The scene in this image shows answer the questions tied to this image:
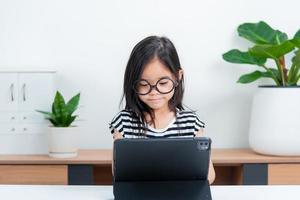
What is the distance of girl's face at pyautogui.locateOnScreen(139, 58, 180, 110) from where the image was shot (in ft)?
5.37

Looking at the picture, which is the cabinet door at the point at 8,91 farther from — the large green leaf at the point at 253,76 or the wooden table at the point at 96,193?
the large green leaf at the point at 253,76

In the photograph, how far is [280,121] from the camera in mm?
2562

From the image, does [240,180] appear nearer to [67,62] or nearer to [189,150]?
[67,62]

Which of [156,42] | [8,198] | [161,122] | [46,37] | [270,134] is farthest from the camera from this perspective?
[46,37]

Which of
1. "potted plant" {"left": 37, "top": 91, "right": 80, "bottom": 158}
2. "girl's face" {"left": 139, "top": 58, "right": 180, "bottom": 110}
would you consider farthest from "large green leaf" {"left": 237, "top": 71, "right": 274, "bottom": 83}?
"girl's face" {"left": 139, "top": 58, "right": 180, "bottom": 110}

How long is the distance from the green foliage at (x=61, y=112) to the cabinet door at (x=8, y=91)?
21 centimetres

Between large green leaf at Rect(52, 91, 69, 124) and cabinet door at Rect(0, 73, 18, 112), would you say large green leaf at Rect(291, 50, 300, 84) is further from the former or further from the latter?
cabinet door at Rect(0, 73, 18, 112)

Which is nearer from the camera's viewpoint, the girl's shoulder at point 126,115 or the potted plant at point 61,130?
the girl's shoulder at point 126,115

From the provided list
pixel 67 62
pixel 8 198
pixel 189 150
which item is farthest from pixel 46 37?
pixel 189 150

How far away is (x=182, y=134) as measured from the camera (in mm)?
1864

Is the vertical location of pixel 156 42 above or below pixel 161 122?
above

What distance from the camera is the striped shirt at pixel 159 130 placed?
1.83m

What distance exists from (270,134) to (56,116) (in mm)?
1211

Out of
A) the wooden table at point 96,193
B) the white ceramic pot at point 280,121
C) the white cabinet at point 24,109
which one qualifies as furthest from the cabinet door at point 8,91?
the white ceramic pot at point 280,121
